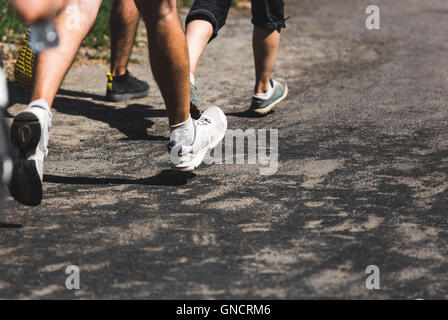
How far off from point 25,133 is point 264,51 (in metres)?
2.20

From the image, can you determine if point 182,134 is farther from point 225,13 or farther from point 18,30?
point 18,30

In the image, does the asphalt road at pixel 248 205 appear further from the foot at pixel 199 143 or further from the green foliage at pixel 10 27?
the green foliage at pixel 10 27

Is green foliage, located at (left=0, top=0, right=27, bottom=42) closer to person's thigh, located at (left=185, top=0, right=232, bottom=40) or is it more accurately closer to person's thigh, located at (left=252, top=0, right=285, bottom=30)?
person's thigh, located at (left=185, top=0, right=232, bottom=40)

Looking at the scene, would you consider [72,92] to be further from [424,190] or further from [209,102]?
[424,190]

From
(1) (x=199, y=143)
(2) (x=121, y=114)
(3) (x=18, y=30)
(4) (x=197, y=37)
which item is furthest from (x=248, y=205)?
(3) (x=18, y=30)

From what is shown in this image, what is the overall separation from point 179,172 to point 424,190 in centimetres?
103

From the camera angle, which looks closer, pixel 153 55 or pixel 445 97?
pixel 153 55

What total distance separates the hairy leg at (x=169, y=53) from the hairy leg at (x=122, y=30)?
73.4 inches

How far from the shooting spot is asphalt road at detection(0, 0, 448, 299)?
7.47 ft

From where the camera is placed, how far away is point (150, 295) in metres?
2.18

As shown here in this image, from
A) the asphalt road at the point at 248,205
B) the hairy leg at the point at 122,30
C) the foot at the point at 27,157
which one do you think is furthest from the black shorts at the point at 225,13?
the foot at the point at 27,157

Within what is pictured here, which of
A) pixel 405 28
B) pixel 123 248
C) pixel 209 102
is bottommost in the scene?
pixel 123 248

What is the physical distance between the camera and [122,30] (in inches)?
190
